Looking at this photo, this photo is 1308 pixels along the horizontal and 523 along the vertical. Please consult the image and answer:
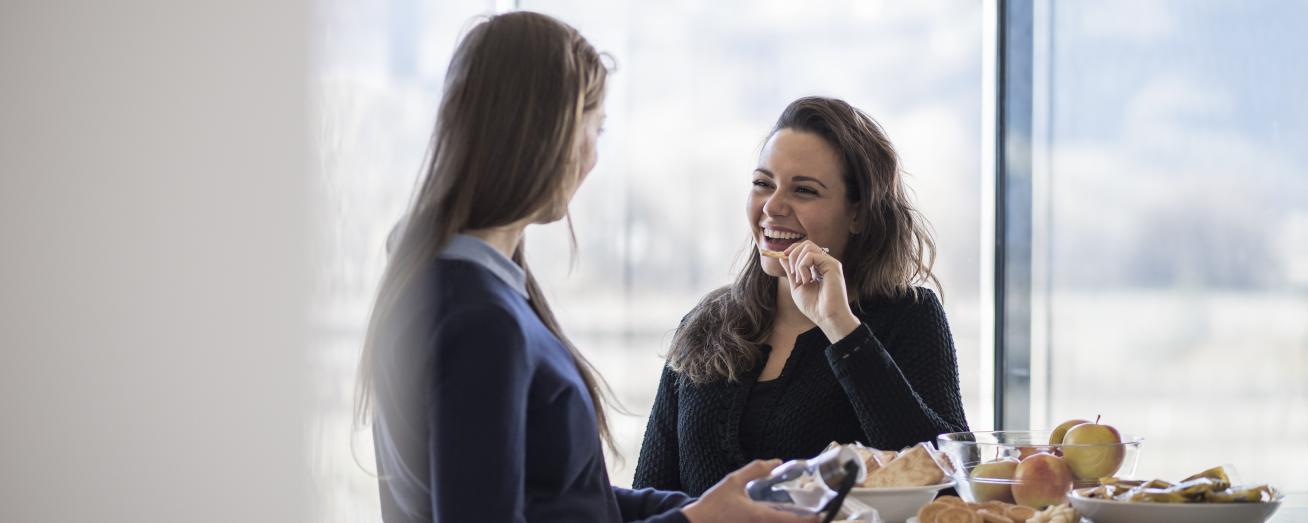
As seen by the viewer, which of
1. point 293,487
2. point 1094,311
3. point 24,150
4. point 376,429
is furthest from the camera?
point 1094,311

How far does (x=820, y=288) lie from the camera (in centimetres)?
202

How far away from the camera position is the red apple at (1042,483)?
1.31 metres

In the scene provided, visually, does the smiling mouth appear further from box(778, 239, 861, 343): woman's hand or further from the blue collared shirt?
the blue collared shirt

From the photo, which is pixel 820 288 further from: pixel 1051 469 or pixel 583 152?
pixel 583 152

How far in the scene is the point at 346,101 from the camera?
5.71 ft

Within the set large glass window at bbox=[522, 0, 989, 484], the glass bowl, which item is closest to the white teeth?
the glass bowl

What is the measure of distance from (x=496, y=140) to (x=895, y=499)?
645mm

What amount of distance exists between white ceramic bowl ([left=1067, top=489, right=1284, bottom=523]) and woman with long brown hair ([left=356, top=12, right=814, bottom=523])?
38cm

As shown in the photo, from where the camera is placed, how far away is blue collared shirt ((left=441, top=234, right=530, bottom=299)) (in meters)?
1.03

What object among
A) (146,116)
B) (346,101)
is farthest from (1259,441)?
(146,116)

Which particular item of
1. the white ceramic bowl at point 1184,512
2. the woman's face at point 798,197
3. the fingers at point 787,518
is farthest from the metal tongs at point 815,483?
the woman's face at point 798,197

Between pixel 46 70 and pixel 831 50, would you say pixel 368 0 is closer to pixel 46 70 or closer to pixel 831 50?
pixel 46 70

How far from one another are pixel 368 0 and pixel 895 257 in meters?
1.16

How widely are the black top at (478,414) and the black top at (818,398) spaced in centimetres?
84
